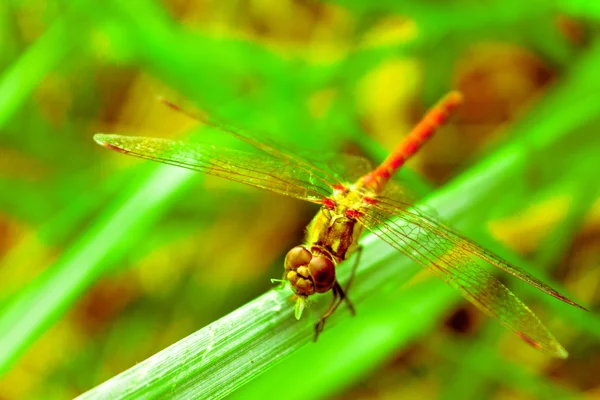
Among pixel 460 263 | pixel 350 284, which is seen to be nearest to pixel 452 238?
pixel 460 263

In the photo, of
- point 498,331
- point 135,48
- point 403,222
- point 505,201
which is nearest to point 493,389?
point 498,331

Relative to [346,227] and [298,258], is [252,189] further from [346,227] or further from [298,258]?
[298,258]

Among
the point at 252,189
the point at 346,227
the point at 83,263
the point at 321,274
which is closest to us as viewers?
the point at 321,274

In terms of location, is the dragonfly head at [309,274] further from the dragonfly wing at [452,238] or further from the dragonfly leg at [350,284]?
the dragonfly wing at [452,238]

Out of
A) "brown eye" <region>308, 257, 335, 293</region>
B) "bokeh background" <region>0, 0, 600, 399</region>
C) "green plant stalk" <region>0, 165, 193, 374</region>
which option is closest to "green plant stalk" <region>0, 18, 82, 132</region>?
"bokeh background" <region>0, 0, 600, 399</region>

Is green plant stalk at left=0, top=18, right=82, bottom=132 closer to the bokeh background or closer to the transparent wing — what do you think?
the bokeh background

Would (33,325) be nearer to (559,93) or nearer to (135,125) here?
(135,125)

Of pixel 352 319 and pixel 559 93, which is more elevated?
pixel 559 93

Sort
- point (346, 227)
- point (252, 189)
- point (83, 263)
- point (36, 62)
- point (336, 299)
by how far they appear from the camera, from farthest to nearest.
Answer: point (252, 189)
point (36, 62)
point (83, 263)
point (346, 227)
point (336, 299)
